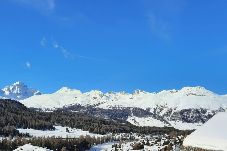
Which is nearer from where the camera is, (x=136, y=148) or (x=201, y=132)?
(x=201, y=132)

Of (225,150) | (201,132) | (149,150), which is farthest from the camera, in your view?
(149,150)

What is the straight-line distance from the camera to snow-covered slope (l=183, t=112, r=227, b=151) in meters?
39.2

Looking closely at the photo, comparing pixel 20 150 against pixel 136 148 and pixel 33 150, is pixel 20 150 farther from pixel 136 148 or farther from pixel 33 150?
pixel 136 148

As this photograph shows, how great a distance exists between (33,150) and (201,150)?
2728 inches

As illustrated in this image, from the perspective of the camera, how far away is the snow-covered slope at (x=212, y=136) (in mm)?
39188

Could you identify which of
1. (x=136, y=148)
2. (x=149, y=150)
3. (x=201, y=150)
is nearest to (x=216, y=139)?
(x=201, y=150)

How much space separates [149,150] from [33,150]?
37894 mm

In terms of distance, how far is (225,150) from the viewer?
1501 inches

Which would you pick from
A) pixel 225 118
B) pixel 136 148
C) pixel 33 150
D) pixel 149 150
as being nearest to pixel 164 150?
pixel 149 150

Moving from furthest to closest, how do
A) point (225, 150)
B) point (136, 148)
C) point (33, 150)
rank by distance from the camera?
point (33, 150) < point (136, 148) < point (225, 150)

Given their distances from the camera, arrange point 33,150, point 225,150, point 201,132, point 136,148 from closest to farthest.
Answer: point 225,150 < point 201,132 < point 136,148 < point 33,150

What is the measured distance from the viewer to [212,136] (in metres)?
40.7

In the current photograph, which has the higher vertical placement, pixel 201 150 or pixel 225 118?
pixel 225 118

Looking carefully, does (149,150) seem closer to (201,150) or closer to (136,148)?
(136,148)
